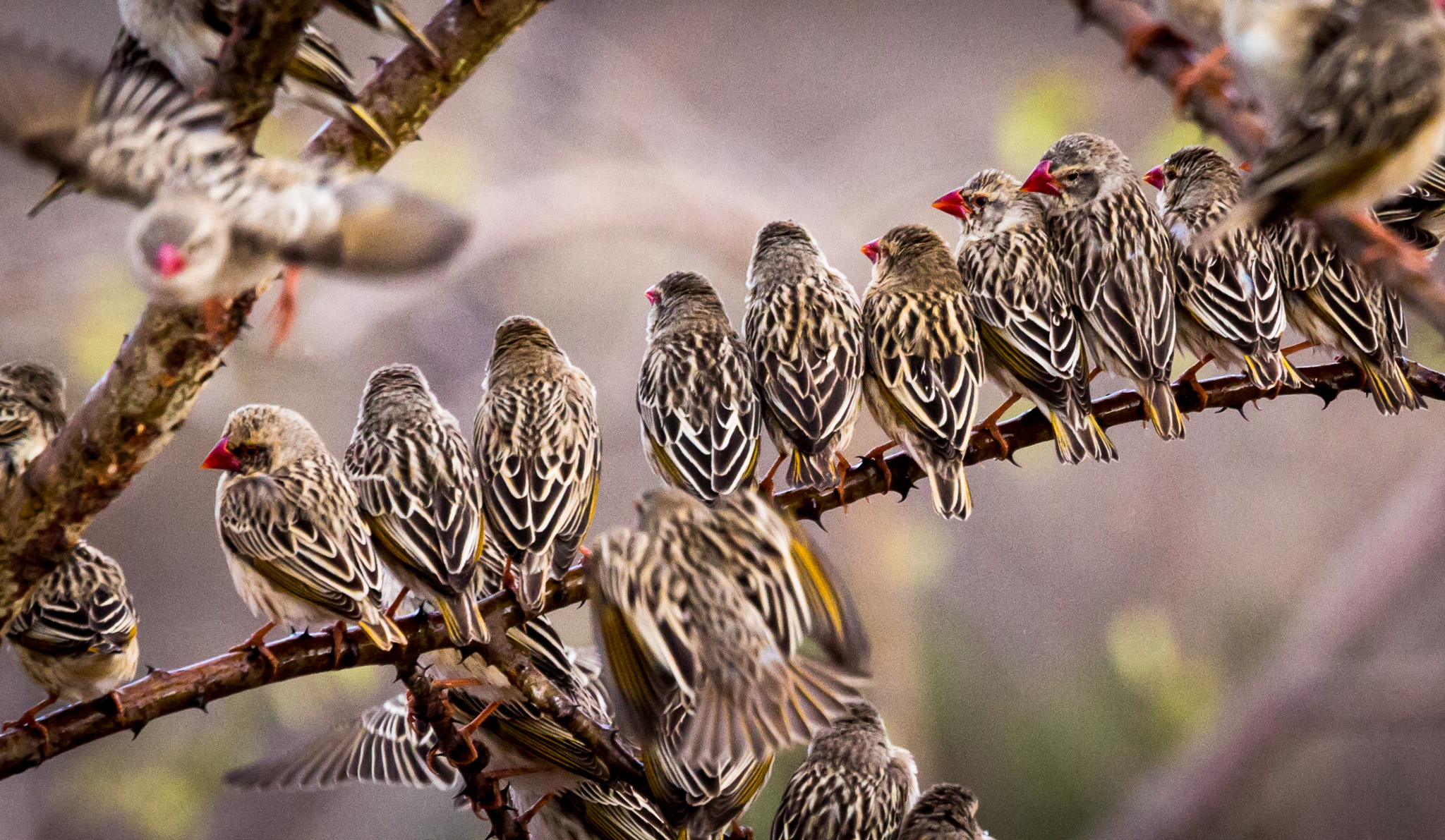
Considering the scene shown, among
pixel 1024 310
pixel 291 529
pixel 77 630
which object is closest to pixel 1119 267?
pixel 1024 310

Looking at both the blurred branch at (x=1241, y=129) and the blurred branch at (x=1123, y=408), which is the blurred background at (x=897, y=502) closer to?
the blurred branch at (x=1123, y=408)

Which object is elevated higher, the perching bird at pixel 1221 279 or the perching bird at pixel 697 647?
the perching bird at pixel 1221 279

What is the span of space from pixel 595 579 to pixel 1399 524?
3.69m

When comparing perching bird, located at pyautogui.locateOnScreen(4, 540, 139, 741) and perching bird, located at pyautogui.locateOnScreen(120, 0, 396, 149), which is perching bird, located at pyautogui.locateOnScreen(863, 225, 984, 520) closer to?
perching bird, located at pyautogui.locateOnScreen(120, 0, 396, 149)

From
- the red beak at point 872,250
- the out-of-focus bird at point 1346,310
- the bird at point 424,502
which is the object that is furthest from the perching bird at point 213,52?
the out-of-focus bird at point 1346,310

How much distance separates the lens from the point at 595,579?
4.07 ft

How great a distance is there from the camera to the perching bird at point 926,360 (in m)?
1.62

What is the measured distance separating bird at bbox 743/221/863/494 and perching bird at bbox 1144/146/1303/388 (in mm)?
486

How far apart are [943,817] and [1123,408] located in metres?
0.66

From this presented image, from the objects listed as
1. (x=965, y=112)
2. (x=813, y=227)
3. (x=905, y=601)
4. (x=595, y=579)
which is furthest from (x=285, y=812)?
(x=595, y=579)

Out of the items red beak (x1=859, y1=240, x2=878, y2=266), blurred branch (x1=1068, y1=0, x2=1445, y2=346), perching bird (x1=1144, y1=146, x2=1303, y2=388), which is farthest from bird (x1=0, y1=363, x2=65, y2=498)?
perching bird (x1=1144, y1=146, x2=1303, y2=388)

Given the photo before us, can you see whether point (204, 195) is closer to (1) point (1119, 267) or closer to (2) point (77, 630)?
(2) point (77, 630)

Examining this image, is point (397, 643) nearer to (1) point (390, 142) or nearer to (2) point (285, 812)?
(1) point (390, 142)

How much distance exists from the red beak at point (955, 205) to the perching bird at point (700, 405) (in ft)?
1.62
